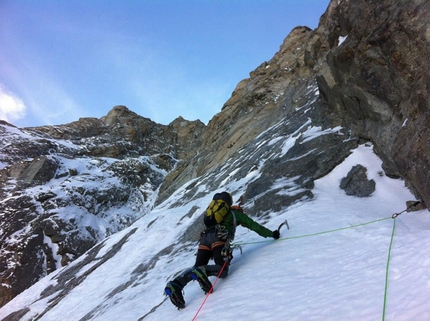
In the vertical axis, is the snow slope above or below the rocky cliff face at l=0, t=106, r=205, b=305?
below

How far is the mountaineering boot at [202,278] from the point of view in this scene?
18.2ft

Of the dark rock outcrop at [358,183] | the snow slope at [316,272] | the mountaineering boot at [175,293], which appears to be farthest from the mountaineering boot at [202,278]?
the dark rock outcrop at [358,183]

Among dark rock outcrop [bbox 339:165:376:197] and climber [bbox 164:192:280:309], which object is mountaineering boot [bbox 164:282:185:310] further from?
dark rock outcrop [bbox 339:165:376:197]

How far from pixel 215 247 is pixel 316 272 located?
2.14 m

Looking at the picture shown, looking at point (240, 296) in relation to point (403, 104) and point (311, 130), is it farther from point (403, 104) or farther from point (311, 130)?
point (311, 130)

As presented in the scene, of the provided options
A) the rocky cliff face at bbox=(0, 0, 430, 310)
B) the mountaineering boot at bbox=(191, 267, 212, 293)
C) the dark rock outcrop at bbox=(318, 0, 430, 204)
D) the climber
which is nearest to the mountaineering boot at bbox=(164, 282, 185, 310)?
the climber

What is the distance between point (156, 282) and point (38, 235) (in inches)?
1904

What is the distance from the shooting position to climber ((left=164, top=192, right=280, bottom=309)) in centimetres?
556

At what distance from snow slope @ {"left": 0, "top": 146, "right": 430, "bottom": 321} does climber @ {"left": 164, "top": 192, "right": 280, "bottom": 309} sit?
0.28m

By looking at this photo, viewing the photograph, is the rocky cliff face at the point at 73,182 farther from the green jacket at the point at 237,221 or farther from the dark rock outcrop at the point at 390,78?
the dark rock outcrop at the point at 390,78

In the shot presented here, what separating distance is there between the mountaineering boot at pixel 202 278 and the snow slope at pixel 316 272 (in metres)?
0.20

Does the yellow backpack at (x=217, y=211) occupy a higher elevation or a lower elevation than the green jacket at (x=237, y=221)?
higher

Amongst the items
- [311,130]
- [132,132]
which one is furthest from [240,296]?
[132,132]

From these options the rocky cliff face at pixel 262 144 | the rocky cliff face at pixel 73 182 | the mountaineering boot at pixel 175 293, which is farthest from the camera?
the rocky cliff face at pixel 73 182
